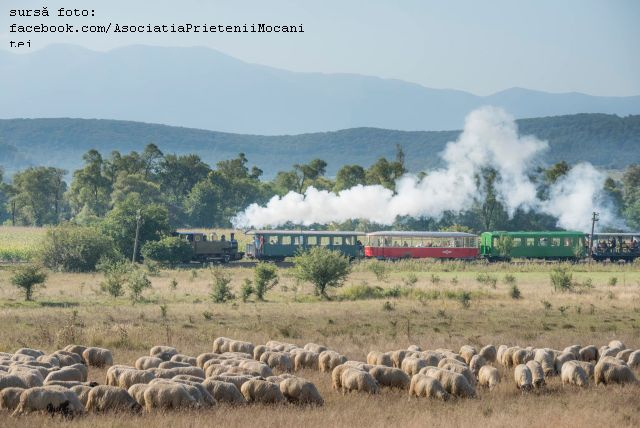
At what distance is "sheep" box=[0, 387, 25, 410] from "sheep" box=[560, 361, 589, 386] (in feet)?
43.0

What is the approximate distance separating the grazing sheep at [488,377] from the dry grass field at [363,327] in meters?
0.37

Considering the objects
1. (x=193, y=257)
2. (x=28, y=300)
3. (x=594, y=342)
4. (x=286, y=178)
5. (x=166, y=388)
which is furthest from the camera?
(x=286, y=178)

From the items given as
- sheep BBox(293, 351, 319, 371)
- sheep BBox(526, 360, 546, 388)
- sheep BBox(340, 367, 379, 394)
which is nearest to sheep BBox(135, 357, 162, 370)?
sheep BBox(293, 351, 319, 371)

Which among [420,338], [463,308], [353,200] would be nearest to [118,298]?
[463,308]

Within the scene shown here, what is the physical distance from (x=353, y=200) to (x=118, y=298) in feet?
191

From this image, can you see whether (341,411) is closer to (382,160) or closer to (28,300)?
(28,300)

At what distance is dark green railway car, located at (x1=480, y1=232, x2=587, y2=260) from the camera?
8681 cm

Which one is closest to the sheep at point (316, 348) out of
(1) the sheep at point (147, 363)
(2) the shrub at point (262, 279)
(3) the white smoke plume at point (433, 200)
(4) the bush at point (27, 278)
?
(1) the sheep at point (147, 363)

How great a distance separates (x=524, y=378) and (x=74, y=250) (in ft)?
187

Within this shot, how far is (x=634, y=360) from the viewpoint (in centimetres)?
2862

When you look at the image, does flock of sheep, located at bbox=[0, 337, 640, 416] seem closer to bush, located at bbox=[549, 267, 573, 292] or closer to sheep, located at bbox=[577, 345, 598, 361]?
sheep, located at bbox=[577, 345, 598, 361]

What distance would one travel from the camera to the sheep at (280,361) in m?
27.8

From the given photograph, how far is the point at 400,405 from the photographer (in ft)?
75.1

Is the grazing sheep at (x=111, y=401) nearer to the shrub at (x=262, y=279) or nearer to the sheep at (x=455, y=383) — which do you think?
the sheep at (x=455, y=383)
